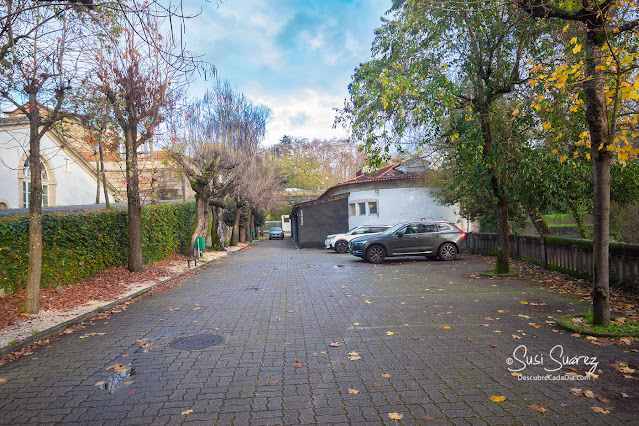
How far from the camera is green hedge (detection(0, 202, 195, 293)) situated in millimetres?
8551

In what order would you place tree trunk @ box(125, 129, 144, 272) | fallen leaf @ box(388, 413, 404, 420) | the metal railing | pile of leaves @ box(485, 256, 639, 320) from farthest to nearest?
tree trunk @ box(125, 129, 144, 272), the metal railing, pile of leaves @ box(485, 256, 639, 320), fallen leaf @ box(388, 413, 404, 420)

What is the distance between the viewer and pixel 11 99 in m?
7.73

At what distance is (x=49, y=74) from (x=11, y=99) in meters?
0.85

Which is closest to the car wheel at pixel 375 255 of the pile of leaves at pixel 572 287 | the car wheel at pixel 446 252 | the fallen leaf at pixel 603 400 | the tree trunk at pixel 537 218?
the car wheel at pixel 446 252

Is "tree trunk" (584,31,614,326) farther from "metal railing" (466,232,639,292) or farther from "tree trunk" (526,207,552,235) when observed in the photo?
"tree trunk" (526,207,552,235)

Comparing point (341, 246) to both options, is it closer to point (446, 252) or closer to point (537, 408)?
point (446, 252)

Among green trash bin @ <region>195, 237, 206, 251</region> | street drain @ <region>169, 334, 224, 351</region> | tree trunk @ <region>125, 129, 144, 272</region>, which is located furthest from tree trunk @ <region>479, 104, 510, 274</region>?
green trash bin @ <region>195, 237, 206, 251</region>

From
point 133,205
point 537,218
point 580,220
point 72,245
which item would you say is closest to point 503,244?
point 537,218

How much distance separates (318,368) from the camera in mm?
4520

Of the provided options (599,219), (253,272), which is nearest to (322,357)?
(599,219)

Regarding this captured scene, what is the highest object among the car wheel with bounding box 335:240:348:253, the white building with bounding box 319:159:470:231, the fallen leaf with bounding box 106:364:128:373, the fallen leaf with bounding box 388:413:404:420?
the white building with bounding box 319:159:470:231

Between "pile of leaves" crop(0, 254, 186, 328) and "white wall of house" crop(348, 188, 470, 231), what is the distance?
65.8 feet

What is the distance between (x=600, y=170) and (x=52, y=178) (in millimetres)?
A: 31426

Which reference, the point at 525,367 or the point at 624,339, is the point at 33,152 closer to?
the point at 525,367
